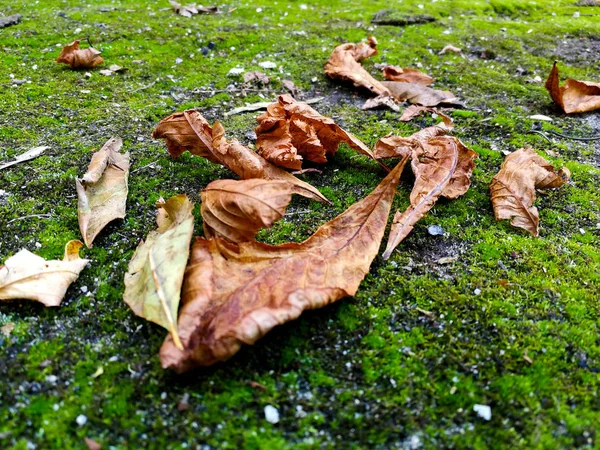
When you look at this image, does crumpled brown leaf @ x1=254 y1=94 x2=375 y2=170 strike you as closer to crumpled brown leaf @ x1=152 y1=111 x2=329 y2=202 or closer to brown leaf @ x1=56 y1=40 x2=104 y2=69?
crumpled brown leaf @ x1=152 y1=111 x2=329 y2=202

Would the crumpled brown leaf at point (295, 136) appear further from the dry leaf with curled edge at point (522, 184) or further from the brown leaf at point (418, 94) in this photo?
the brown leaf at point (418, 94)

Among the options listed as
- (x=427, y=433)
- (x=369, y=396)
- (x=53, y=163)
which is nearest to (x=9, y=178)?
(x=53, y=163)

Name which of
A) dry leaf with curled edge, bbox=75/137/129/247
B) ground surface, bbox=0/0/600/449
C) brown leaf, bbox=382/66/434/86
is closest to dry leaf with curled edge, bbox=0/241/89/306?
ground surface, bbox=0/0/600/449

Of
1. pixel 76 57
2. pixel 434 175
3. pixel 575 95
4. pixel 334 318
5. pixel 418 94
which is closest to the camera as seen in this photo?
pixel 334 318

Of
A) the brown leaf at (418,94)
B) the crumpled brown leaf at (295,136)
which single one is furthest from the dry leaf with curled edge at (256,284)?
the brown leaf at (418,94)

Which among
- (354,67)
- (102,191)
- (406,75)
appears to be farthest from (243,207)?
(406,75)

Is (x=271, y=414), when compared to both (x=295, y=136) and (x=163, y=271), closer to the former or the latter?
(x=163, y=271)
